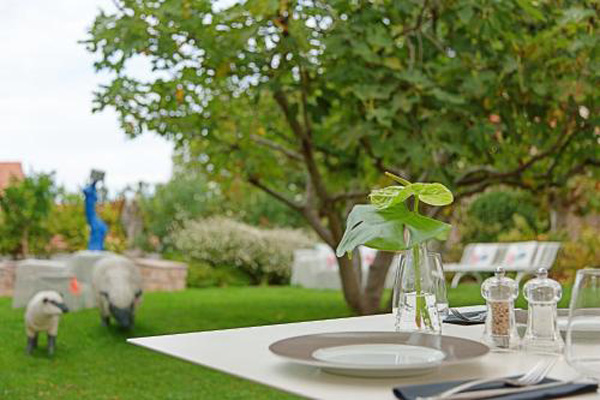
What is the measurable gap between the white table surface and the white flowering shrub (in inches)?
425

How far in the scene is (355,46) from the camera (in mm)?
4672

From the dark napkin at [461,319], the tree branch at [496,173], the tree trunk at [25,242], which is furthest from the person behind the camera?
the tree trunk at [25,242]

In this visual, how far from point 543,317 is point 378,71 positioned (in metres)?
3.76

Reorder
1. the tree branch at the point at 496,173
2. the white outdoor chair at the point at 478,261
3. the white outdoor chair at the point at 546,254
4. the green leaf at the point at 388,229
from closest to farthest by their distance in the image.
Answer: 1. the green leaf at the point at 388,229
2. the tree branch at the point at 496,173
3. the white outdoor chair at the point at 546,254
4. the white outdoor chair at the point at 478,261

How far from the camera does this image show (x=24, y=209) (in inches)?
435

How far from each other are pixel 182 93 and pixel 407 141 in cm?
147

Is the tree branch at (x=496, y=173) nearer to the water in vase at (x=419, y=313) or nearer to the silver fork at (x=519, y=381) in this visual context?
the water in vase at (x=419, y=313)

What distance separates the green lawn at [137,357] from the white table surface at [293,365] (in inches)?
57.4

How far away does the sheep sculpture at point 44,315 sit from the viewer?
542 cm

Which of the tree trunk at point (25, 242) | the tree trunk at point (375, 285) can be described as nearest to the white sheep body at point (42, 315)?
the tree trunk at point (375, 285)

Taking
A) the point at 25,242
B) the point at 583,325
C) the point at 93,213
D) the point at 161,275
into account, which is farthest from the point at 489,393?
the point at 25,242

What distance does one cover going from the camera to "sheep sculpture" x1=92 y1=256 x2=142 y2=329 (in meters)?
6.09

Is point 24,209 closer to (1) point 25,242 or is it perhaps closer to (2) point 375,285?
(1) point 25,242

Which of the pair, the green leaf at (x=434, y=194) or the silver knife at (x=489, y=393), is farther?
the green leaf at (x=434, y=194)
